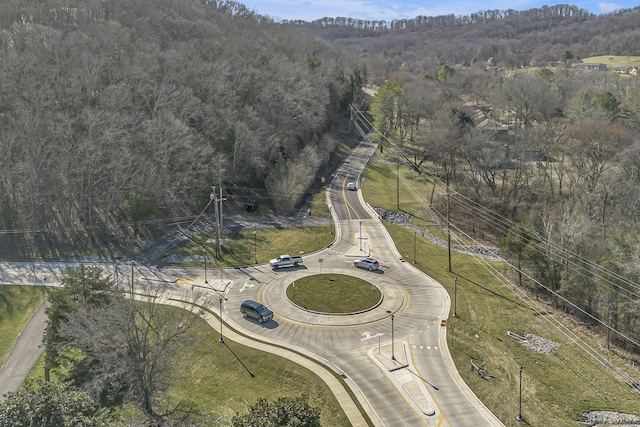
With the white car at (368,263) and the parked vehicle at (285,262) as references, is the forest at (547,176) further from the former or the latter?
the parked vehicle at (285,262)

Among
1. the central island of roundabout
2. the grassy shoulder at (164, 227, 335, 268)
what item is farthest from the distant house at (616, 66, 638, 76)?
the central island of roundabout

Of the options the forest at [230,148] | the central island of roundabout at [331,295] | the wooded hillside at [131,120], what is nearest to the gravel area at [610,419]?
the forest at [230,148]

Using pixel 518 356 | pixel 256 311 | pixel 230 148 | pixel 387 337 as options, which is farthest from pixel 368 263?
pixel 230 148

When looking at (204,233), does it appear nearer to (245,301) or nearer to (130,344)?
(245,301)

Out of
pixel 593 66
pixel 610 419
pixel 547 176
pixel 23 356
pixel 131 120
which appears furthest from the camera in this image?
pixel 593 66

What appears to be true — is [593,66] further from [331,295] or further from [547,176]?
[331,295]

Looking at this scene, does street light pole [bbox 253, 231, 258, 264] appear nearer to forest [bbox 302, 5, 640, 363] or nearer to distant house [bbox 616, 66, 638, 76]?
forest [bbox 302, 5, 640, 363]

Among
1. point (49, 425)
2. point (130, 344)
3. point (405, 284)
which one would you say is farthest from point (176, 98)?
point (49, 425)
